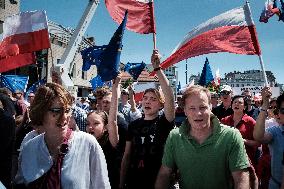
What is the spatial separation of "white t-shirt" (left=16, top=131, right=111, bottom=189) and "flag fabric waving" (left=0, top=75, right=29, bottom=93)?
31.9ft

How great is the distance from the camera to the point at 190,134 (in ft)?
9.62

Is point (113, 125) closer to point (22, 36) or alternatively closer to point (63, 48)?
point (22, 36)

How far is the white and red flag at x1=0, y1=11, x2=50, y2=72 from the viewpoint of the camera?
7270 millimetres

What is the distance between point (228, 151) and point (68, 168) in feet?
4.08

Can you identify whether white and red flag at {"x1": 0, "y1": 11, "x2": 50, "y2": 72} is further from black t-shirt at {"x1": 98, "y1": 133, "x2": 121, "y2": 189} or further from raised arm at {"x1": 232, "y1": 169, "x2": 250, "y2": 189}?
raised arm at {"x1": 232, "y1": 169, "x2": 250, "y2": 189}

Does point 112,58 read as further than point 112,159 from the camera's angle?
Yes

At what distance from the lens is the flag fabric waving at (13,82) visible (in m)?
11.6

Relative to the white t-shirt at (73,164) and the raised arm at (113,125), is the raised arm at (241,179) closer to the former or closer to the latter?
the white t-shirt at (73,164)

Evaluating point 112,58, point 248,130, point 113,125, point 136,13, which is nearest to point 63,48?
point 136,13

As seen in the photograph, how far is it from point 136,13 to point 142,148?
10.8ft

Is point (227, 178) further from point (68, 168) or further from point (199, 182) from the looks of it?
point (68, 168)

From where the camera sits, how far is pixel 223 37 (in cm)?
545

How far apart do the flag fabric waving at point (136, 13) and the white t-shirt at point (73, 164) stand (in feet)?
13.0

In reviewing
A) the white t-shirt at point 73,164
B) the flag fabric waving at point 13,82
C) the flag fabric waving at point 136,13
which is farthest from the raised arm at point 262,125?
the flag fabric waving at point 13,82
